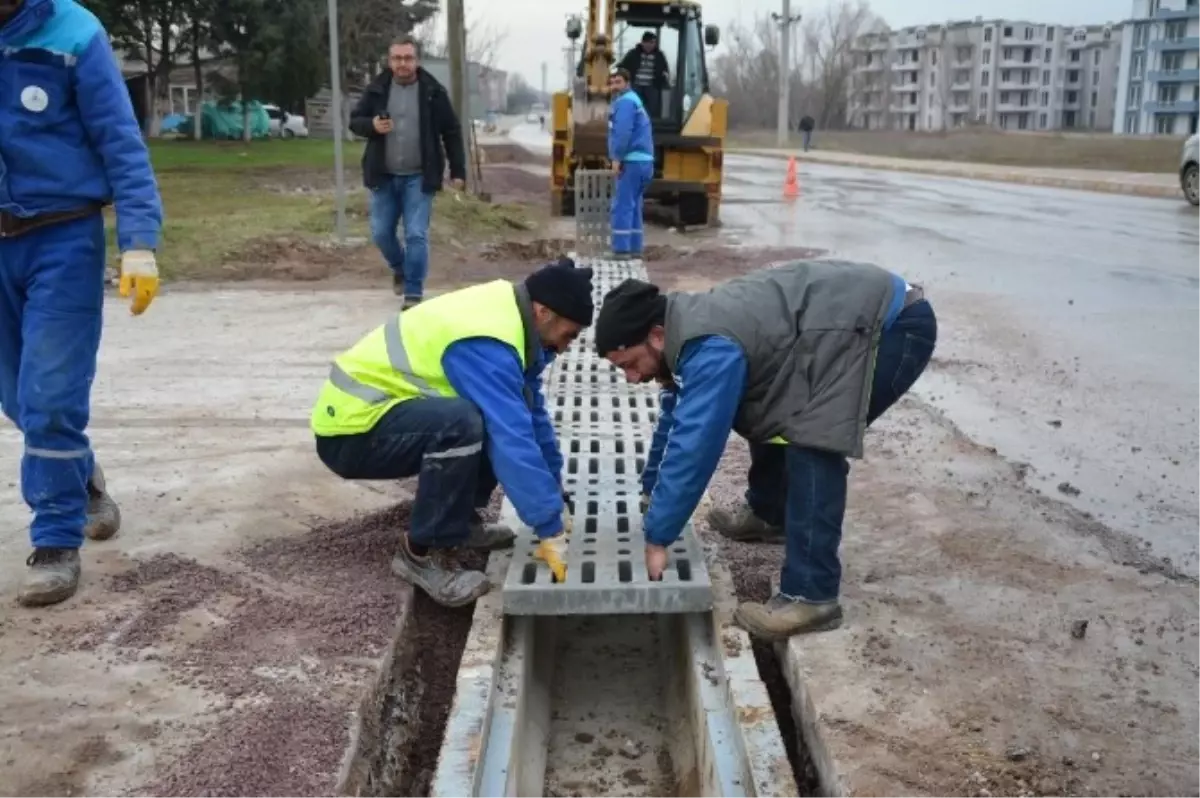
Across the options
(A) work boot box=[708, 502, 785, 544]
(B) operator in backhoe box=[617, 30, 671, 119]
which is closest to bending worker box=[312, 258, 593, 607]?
(A) work boot box=[708, 502, 785, 544]

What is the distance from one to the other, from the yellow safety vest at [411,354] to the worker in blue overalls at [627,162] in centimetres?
819

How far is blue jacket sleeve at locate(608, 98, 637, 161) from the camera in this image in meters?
11.6

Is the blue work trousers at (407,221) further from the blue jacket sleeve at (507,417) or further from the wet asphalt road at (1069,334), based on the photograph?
the blue jacket sleeve at (507,417)

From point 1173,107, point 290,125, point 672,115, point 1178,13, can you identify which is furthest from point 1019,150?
point 1178,13

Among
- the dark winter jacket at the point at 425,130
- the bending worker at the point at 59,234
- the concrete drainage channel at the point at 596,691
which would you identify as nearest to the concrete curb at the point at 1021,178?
the dark winter jacket at the point at 425,130

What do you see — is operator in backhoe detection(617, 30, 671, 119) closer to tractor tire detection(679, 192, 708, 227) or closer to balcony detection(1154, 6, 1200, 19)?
tractor tire detection(679, 192, 708, 227)

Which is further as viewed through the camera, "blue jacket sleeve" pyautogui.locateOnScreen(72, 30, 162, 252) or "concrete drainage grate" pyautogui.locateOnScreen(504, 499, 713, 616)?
"blue jacket sleeve" pyautogui.locateOnScreen(72, 30, 162, 252)

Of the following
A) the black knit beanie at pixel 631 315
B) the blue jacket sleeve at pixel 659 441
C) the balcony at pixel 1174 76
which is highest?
the balcony at pixel 1174 76

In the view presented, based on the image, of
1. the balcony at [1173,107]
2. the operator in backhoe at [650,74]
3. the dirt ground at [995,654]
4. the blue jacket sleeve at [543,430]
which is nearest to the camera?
the dirt ground at [995,654]

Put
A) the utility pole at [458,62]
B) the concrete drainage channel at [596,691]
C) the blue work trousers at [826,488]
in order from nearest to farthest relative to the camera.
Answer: the concrete drainage channel at [596,691] → the blue work trousers at [826,488] → the utility pole at [458,62]

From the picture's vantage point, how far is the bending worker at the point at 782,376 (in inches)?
131

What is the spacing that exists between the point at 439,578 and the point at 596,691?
0.70 meters

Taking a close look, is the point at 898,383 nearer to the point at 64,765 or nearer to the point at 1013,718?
the point at 1013,718

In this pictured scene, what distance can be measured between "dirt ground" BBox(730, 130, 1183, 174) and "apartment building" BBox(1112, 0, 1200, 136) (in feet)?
87.4
